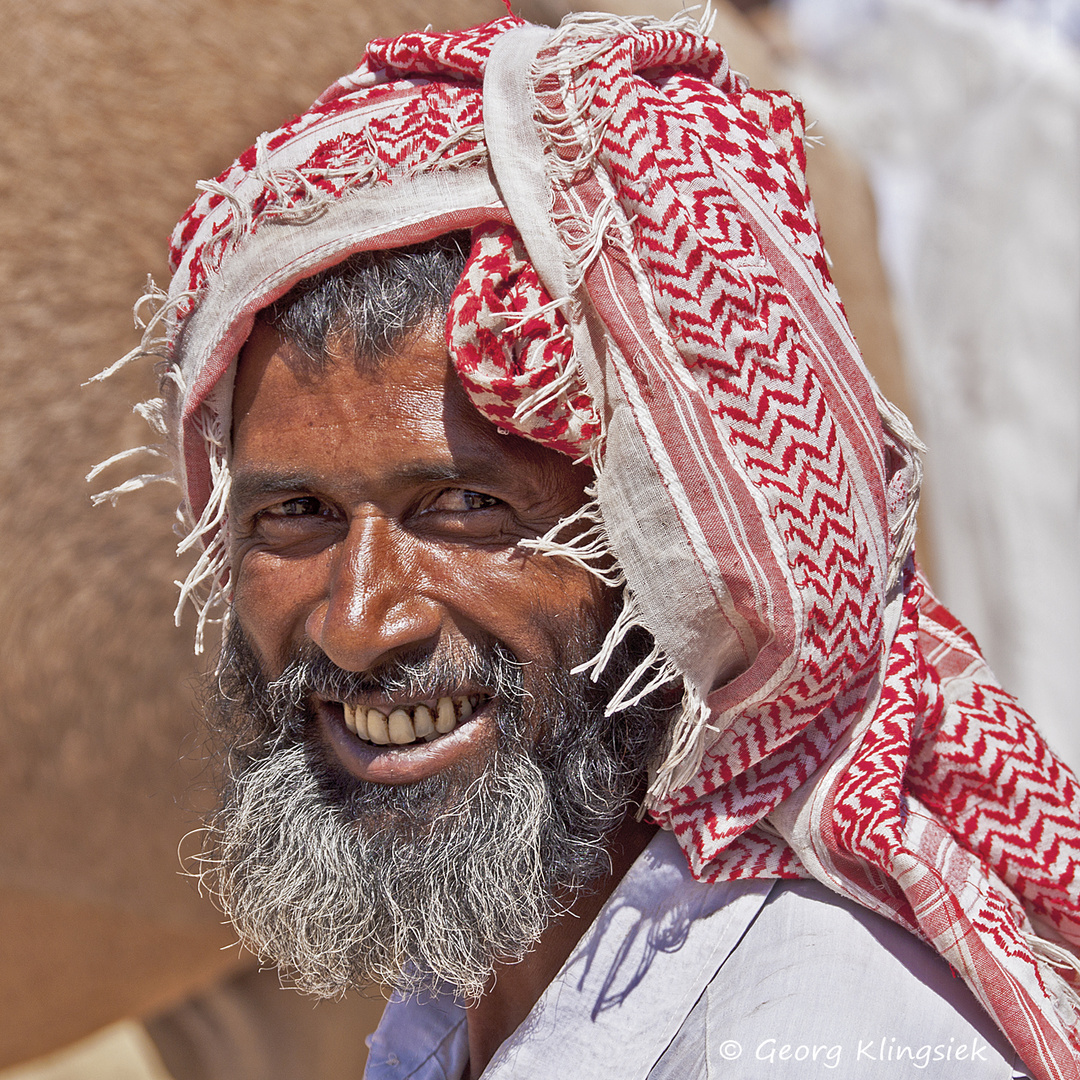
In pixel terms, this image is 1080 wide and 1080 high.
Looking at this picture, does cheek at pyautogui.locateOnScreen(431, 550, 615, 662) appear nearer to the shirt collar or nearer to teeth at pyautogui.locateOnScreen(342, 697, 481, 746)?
teeth at pyautogui.locateOnScreen(342, 697, 481, 746)

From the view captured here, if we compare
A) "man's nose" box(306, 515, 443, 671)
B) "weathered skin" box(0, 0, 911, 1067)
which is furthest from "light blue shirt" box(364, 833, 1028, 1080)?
"weathered skin" box(0, 0, 911, 1067)

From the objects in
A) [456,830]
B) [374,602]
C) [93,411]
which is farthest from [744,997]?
[93,411]

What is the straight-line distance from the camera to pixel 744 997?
4.54ft

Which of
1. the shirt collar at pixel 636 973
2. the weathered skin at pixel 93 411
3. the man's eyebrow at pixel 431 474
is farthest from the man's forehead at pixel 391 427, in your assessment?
the weathered skin at pixel 93 411

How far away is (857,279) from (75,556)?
257 centimetres

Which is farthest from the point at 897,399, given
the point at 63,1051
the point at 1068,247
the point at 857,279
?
the point at 63,1051

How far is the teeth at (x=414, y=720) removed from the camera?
5.13 feet

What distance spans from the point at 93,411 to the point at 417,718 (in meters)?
1.60

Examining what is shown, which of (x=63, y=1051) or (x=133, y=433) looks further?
(x=63, y=1051)

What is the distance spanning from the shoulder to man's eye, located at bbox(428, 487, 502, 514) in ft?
2.08

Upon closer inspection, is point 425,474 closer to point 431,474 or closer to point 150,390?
point 431,474

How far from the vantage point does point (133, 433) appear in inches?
111

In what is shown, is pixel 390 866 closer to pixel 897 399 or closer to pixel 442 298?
pixel 442 298

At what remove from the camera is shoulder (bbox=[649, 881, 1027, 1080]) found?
1.29 metres
